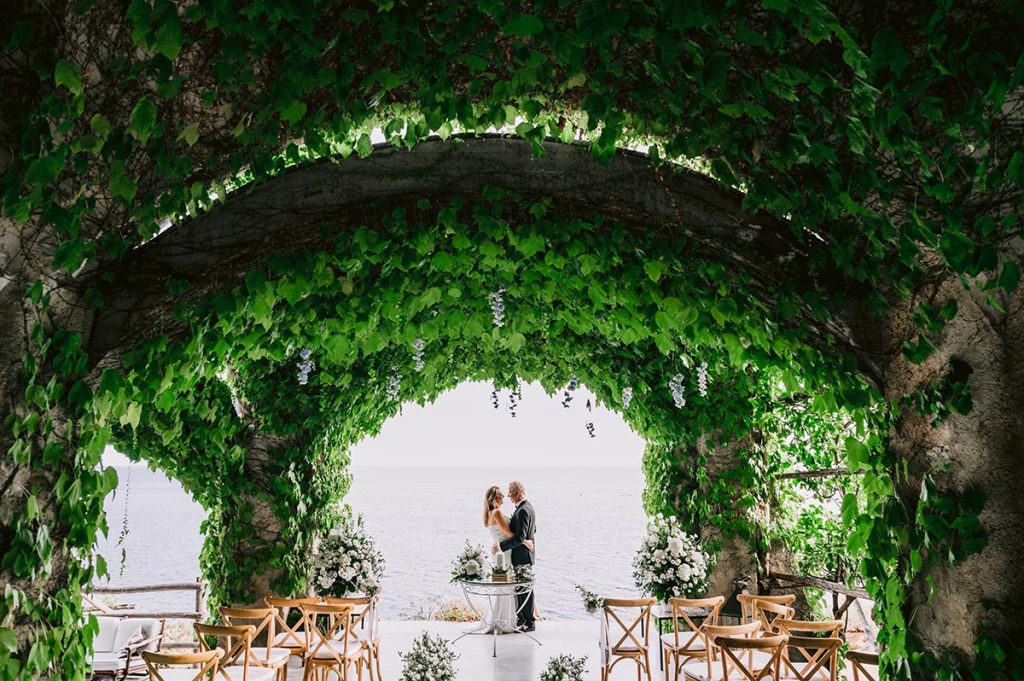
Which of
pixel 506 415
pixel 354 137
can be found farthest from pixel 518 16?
pixel 506 415

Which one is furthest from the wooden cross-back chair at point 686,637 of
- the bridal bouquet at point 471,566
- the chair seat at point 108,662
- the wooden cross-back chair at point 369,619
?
the chair seat at point 108,662

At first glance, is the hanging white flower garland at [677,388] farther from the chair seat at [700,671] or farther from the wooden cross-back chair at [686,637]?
the chair seat at [700,671]

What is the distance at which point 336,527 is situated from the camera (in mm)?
6855

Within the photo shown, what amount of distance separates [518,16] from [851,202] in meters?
1.37

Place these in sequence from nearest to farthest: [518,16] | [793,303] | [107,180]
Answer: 1. [518,16]
2. [107,180]
3. [793,303]

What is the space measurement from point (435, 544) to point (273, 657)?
85.4 ft

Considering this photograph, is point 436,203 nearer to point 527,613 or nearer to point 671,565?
point 671,565

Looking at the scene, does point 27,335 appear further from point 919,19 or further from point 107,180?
point 919,19

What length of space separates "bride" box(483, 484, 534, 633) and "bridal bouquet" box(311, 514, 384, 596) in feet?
6.79

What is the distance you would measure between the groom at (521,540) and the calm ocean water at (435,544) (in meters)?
1.51

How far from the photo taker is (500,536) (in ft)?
28.3

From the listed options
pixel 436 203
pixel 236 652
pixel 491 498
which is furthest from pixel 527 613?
pixel 436 203

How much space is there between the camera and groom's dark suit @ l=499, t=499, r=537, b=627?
8.43 metres

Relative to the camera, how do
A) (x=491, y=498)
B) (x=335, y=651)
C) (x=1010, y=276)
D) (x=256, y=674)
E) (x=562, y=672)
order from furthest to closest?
(x=491, y=498) → (x=335, y=651) → (x=256, y=674) → (x=562, y=672) → (x=1010, y=276)
